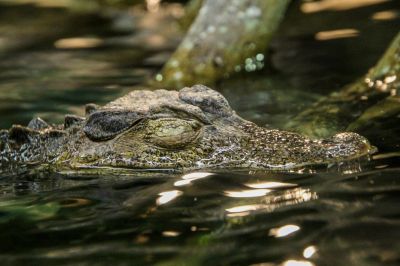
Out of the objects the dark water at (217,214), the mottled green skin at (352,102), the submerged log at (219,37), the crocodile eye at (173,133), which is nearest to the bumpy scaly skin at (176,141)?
the crocodile eye at (173,133)

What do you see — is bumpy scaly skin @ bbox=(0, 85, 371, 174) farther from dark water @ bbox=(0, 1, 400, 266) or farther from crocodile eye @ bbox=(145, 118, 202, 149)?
dark water @ bbox=(0, 1, 400, 266)

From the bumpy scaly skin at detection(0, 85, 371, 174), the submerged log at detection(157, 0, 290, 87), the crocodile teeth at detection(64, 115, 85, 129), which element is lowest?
the bumpy scaly skin at detection(0, 85, 371, 174)

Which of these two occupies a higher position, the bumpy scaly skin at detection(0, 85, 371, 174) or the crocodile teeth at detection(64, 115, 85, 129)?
the crocodile teeth at detection(64, 115, 85, 129)

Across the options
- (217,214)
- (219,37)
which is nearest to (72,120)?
(217,214)

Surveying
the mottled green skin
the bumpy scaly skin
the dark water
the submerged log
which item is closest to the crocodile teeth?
the bumpy scaly skin

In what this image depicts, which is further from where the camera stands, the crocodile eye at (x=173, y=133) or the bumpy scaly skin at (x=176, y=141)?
the crocodile eye at (x=173, y=133)

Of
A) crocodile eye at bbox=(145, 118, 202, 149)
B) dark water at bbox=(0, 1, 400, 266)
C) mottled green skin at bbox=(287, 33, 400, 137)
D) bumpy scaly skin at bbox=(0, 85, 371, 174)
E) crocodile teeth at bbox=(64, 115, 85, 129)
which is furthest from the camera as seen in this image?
mottled green skin at bbox=(287, 33, 400, 137)

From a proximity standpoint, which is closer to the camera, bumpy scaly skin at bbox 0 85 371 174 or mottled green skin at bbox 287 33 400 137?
bumpy scaly skin at bbox 0 85 371 174

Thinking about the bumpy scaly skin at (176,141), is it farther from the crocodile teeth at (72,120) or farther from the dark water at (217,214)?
the dark water at (217,214)

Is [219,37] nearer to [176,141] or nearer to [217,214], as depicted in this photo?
[176,141]

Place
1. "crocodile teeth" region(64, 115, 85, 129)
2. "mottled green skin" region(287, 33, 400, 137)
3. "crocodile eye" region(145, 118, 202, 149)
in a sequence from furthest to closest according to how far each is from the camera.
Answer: "mottled green skin" region(287, 33, 400, 137)
"crocodile teeth" region(64, 115, 85, 129)
"crocodile eye" region(145, 118, 202, 149)
